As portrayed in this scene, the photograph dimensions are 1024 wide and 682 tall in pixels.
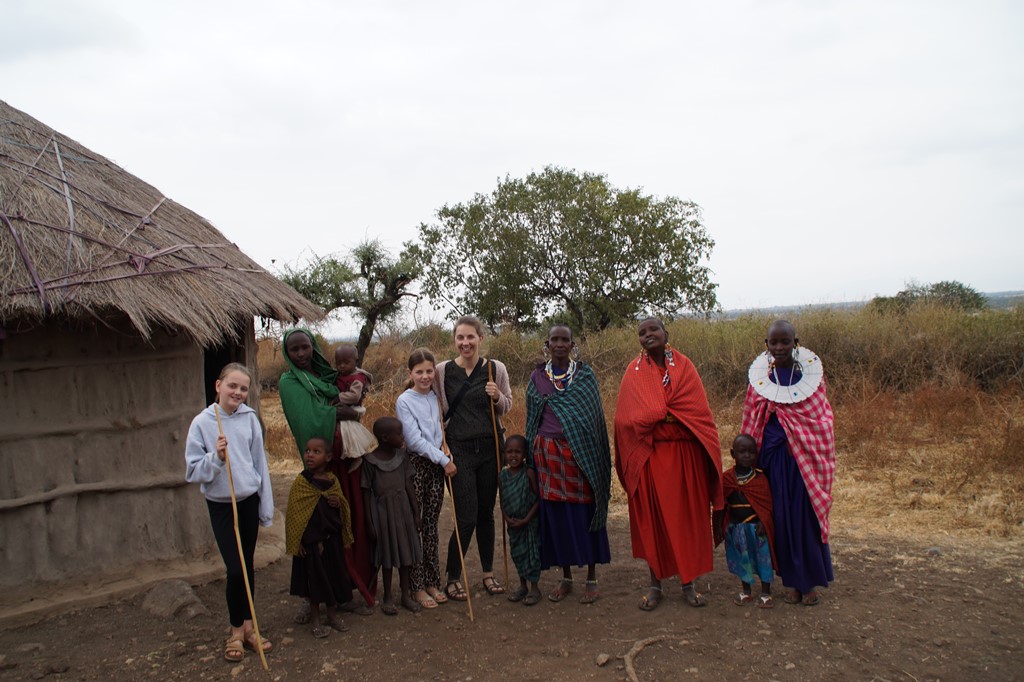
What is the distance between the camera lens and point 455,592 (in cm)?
415

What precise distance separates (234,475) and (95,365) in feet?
5.49

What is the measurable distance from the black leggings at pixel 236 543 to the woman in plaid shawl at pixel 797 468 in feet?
8.13

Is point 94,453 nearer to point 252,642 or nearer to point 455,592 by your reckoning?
point 252,642

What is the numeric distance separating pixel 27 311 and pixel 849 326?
992 cm

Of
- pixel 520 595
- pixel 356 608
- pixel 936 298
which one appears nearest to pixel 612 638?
pixel 520 595

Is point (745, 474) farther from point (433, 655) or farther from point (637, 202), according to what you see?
point (637, 202)

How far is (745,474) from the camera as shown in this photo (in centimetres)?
389

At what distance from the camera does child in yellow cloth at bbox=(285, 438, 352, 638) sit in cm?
366

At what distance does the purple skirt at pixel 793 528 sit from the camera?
3.77 meters

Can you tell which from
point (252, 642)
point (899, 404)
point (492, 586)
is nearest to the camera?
point (252, 642)

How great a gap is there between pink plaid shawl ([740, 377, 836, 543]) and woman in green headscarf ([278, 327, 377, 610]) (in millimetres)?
2087

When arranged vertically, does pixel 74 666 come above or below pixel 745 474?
below

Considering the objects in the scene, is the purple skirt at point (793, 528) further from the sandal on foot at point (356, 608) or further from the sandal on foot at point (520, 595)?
the sandal on foot at point (356, 608)

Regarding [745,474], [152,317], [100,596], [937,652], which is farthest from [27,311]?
[937,652]
